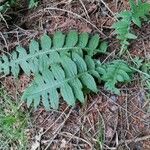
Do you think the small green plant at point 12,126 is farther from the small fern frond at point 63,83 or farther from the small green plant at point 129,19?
the small green plant at point 129,19

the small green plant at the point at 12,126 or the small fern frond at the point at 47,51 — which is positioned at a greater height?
the small fern frond at the point at 47,51

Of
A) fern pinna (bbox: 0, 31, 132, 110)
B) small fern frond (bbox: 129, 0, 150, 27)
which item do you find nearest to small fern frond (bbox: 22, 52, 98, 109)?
fern pinna (bbox: 0, 31, 132, 110)

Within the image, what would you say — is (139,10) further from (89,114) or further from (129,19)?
(89,114)

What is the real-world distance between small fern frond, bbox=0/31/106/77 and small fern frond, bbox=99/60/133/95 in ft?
0.60

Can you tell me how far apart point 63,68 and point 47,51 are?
20cm

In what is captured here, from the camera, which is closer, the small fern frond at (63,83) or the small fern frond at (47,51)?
the small fern frond at (63,83)

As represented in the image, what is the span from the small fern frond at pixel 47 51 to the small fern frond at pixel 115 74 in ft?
0.60

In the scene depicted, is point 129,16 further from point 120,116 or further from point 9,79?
point 9,79

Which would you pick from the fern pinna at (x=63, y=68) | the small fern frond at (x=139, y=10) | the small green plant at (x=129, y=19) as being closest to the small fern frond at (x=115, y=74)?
the fern pinna at (x=63, y=68)

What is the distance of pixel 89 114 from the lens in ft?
7.91

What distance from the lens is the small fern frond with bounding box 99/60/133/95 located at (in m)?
2.37

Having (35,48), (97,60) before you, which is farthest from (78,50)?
(35,48)

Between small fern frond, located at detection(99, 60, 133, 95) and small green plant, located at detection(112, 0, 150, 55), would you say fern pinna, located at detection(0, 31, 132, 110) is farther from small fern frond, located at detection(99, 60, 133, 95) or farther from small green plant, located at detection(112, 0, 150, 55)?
small green plant, located at detection(112, 0, 150, 55)

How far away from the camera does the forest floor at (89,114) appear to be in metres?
2.31
